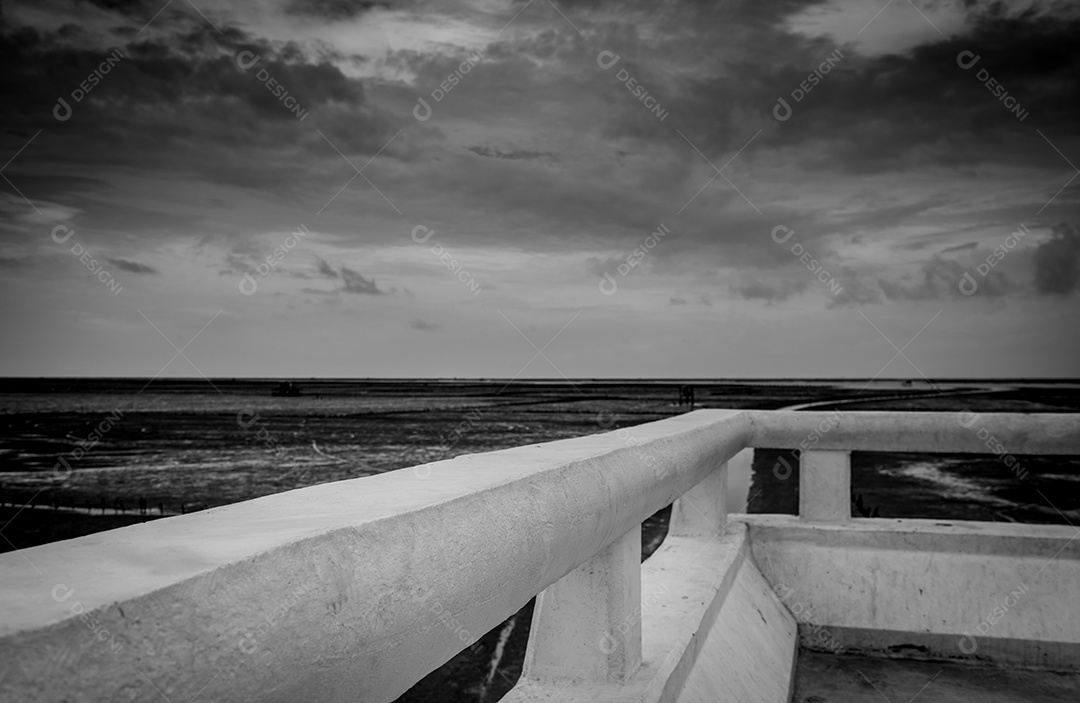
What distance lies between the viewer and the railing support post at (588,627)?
71.6 inches

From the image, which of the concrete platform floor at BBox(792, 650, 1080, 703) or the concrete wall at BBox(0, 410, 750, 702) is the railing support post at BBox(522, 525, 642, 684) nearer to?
the concrete wall at BBox(0, 410, 750, 702)

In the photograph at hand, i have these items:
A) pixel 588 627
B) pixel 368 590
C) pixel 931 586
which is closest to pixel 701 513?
pixel 931 586

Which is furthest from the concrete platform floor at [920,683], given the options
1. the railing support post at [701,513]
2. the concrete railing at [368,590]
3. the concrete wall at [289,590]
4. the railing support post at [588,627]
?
the concrete wall at [289,590]

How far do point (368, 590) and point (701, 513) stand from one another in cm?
283

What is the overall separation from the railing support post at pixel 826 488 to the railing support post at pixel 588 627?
218 cm

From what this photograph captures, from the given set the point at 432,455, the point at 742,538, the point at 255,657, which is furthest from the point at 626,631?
the point at 432,455

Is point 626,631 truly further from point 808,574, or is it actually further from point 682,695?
point 808,574

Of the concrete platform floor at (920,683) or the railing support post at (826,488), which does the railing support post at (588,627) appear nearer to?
the concrete platform floor at (920,683)

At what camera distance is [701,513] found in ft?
11.5

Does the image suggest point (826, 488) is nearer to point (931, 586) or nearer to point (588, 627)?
point (931, 586)

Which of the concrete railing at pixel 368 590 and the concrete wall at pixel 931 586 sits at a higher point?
the concrete railing at pixel 368 590

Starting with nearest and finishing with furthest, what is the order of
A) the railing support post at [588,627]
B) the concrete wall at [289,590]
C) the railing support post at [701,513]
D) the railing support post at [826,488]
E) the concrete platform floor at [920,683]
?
the concrete wall at [289,590] → the railing support post at [588,627] → the concrete platform floor at [920,683] → the railing support post at [701,513] → the railing support post at [826,488]

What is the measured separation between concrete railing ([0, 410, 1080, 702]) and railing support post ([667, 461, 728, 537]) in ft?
3.87

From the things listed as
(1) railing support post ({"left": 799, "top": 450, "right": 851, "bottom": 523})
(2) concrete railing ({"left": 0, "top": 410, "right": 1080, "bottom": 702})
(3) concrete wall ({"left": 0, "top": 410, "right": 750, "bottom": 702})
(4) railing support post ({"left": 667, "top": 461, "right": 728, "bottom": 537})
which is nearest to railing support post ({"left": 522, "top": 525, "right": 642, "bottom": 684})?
(2) concrete railing ({"left": 0, "top": 410, "right": 1080, "bottom": 702})
